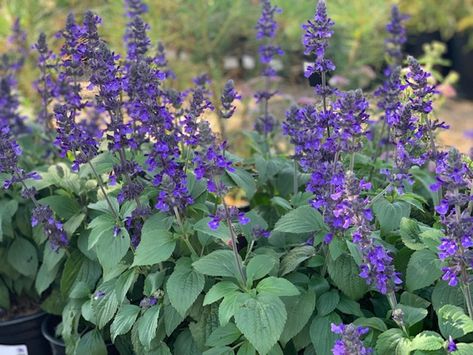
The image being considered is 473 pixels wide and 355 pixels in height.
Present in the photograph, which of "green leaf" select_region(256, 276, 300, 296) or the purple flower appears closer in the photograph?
the purple flower

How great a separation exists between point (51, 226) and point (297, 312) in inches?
46.1

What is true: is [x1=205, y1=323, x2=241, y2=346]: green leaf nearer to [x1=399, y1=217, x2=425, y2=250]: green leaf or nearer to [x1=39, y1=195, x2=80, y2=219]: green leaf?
[x1=399, y1=217, x2=425, y2=250]: green leaf

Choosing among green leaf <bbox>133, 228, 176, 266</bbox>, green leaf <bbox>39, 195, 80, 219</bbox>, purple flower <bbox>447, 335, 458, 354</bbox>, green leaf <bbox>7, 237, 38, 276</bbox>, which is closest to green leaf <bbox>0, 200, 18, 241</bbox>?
green leaf <bbox>7, 237, 38, 276</bbox>

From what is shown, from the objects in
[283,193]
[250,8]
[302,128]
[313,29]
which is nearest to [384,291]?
[302,128]

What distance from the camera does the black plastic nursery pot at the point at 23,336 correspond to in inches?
143

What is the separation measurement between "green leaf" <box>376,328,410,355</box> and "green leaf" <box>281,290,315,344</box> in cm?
31

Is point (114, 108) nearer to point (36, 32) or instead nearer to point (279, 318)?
point (279, 318)

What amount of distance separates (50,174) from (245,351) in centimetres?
148

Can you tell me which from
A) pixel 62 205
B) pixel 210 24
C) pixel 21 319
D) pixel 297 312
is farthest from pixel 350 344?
pixel 210 24

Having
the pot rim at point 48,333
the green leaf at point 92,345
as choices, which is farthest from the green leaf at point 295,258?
the pot rim at point 48,333

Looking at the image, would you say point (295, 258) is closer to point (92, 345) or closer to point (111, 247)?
point (111, 247)

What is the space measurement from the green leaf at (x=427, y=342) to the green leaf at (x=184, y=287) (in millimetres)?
A: 778

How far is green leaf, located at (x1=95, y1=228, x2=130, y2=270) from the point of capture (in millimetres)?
2816

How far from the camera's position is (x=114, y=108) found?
282 centimetres
